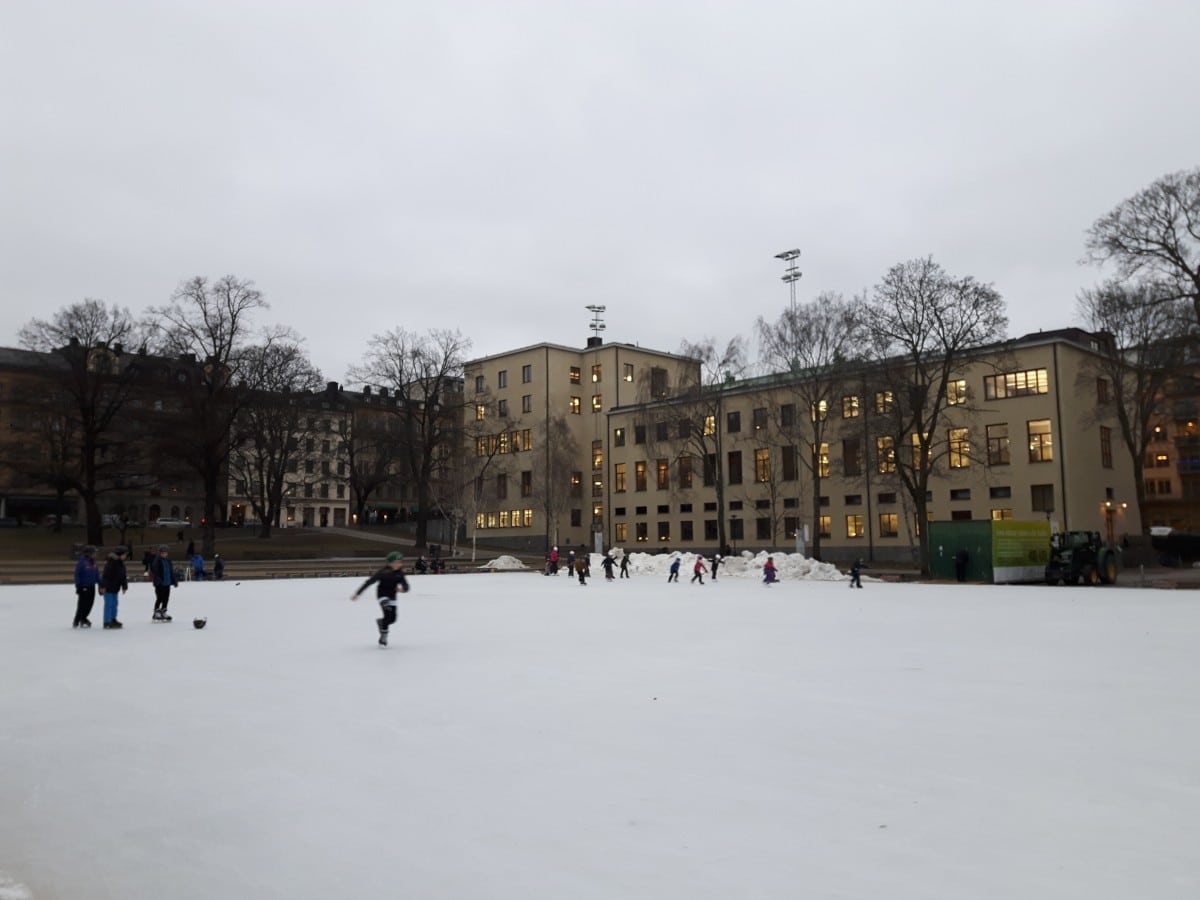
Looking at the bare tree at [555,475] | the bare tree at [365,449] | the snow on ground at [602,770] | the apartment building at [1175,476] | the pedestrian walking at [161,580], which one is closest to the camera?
the snow on ground at [602,770]

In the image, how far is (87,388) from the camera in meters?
57.6

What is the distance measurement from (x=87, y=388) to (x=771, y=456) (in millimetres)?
49069

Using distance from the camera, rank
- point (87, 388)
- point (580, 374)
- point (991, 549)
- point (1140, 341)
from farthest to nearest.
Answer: point (580, 374) < point (87, 388) < point (1140, 341) < point (991, 549)

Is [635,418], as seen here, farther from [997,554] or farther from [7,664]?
[7,664]

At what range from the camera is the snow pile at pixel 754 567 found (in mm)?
41438

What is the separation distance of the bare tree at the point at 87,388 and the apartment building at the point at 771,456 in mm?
26514

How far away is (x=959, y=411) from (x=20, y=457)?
6434cm

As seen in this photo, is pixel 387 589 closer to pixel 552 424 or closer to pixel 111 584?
pixel 111 584

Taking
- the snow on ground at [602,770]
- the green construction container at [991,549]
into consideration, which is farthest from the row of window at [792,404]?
the snow on ground at [602,770]

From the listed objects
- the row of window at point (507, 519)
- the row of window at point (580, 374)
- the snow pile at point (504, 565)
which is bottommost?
the snow pile at point (504, 565)

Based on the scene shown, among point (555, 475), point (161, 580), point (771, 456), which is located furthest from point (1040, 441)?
point (161, 580)

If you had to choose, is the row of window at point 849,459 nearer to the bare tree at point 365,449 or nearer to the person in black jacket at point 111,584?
the bare tree at point 365,449

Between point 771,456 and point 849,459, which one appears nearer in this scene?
point 849,459

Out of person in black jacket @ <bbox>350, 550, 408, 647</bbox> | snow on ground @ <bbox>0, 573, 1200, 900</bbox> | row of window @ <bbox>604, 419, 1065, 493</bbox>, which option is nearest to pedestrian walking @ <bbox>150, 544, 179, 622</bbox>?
snow on ground @ <bbox>0, 573, 1200, 900</bbox>
